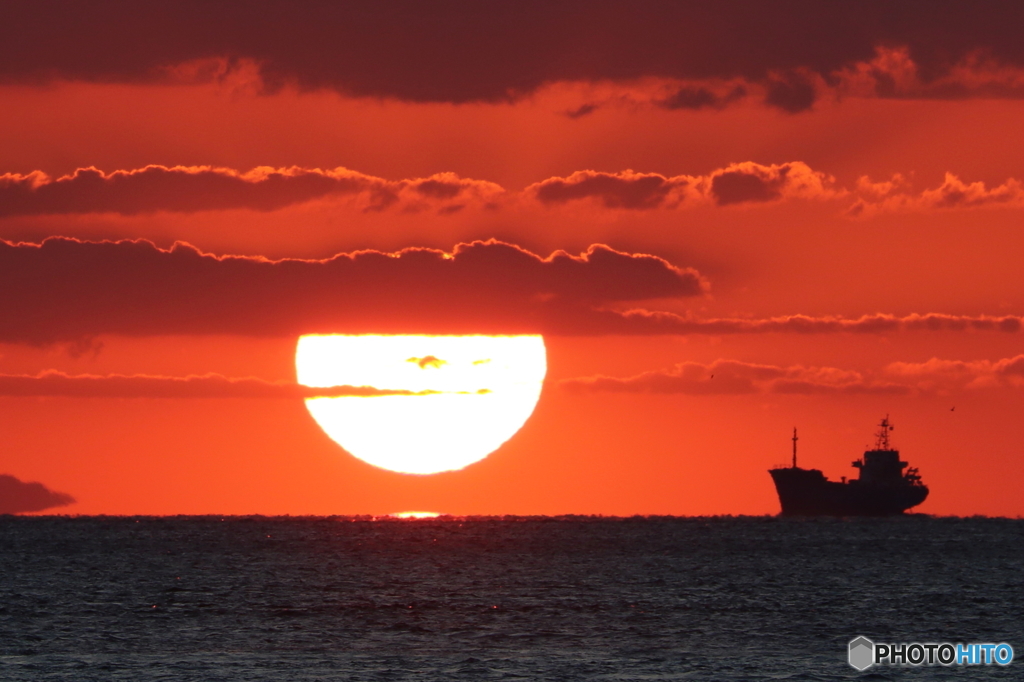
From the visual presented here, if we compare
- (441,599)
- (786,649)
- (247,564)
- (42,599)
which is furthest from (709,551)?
(786,649)

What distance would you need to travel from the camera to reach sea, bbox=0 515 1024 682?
227ft

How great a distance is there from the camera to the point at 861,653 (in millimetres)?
73125

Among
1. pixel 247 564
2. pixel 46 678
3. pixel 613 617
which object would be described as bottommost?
pixel 46 678

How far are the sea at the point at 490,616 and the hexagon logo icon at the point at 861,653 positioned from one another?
2.22 ft

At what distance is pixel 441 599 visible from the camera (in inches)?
4281

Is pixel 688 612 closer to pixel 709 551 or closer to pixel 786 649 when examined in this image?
pixel 786 649

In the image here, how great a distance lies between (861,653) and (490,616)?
94.0ft

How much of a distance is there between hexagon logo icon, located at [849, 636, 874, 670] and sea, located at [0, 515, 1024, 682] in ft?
2.22

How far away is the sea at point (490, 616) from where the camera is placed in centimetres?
6931

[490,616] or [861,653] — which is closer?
[861,653]

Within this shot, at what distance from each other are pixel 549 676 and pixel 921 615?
41.7 metres

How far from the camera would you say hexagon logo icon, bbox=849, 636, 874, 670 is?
69000 mm

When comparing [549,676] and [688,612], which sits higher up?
[688,612]

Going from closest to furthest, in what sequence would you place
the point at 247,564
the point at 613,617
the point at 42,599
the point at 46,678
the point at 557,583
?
the point at 46,678, the point at 613,617, the point at 42,599, the point at 557,583, the point at 247,564
